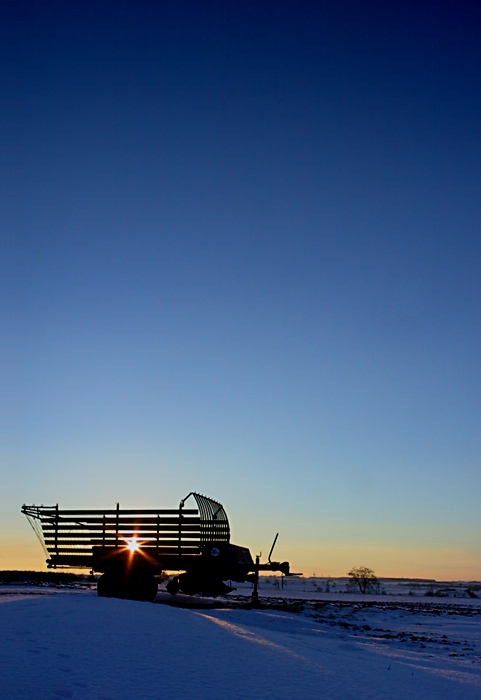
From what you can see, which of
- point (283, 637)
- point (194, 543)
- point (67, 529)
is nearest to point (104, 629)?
point (283, 637)

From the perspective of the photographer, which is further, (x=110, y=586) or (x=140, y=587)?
(x=140, y=587)

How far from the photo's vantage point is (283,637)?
456 inches

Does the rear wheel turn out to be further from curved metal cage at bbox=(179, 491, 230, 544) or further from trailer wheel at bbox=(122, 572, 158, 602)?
curved metal cage at bbox=(179, 491, 230, 544)

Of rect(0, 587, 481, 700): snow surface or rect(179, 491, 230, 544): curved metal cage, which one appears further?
rect(179, 491, 230, 544): curved metal cage

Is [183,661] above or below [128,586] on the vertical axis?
below

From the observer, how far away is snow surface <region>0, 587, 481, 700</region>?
6.71m

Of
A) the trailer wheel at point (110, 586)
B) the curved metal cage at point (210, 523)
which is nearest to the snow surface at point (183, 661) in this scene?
the trailer wheel at point (110, 586)

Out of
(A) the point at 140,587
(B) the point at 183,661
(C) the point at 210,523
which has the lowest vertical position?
(B) the point at 183,661

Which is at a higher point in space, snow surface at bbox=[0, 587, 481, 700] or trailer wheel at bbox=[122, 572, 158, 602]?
trailer wheel at bbox=[122, 572, 158, 602]

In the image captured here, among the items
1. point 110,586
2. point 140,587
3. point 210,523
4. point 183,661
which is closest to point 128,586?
point 140,587

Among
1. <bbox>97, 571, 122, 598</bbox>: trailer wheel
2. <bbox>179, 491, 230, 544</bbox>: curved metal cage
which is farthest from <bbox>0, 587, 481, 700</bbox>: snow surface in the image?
<bbox>179, 491, 230, 544</bbox>: curved metal cage

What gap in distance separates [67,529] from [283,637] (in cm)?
802

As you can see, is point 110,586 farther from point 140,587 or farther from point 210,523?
point 210,523

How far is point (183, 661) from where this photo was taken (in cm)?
807
